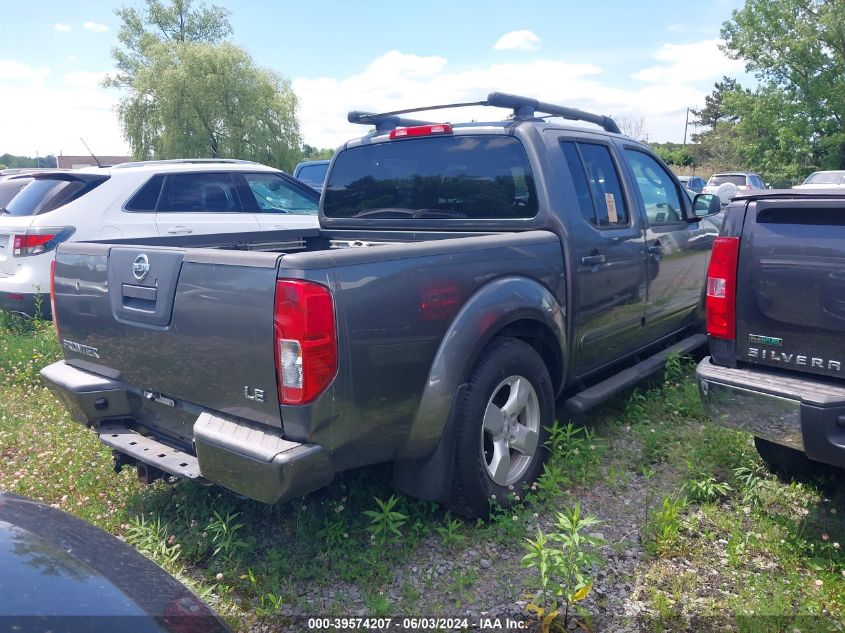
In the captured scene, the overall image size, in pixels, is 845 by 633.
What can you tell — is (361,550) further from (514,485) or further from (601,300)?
(601,300)

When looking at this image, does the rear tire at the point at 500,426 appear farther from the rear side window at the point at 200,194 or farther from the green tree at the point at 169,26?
the green tree at the point at 169,26

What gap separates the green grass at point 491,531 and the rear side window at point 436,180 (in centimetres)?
149

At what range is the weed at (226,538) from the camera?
3150mm

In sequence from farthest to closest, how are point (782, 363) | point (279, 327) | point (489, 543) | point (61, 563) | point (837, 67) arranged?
point (837, 67) → point (489, 543) → point (782, 363) → point (279, 327) → point (61, 563)

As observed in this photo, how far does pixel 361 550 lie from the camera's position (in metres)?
3.22

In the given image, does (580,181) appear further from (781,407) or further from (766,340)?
(781,407)

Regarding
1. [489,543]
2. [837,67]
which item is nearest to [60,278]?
[489,543]

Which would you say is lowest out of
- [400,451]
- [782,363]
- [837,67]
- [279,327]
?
[400,451]

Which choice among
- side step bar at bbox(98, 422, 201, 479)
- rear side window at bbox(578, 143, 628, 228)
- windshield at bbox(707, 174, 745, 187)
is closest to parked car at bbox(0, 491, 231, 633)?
side step bar at bbox(98, 422, 201, 479)

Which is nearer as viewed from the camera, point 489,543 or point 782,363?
point 782,363

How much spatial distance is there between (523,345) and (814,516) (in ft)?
5.46

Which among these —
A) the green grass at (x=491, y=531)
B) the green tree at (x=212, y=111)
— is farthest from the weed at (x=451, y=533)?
the green tree at (x=212, y=111)

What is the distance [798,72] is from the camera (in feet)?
96.2

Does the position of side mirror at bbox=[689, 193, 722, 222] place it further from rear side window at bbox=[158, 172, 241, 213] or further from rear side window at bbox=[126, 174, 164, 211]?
rear side window at bbox=[126, 174, 164, 211]
